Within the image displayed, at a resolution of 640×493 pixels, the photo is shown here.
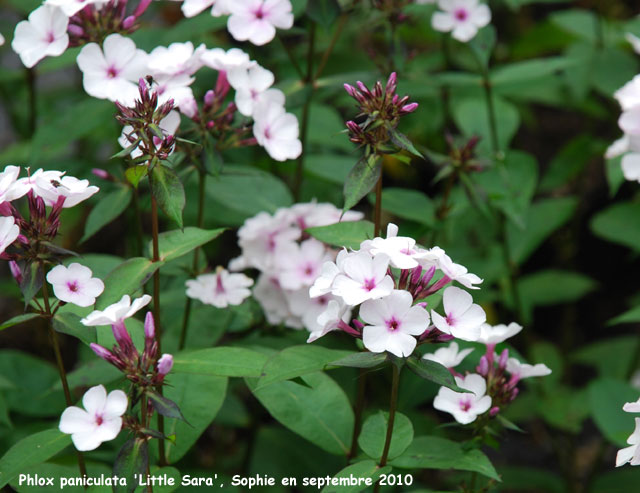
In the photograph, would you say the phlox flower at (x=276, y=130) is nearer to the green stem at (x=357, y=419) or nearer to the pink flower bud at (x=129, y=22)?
the pink flower bud at (x=129, y=22)

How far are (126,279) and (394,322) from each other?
0.63 m

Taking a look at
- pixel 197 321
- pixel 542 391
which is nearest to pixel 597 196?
pixel 542 391

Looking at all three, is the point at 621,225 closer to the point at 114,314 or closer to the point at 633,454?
the point at 633,454

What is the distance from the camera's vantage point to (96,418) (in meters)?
1.50

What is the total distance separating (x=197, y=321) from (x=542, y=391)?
4.69 feet

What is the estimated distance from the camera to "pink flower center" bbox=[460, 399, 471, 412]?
1.71 metres

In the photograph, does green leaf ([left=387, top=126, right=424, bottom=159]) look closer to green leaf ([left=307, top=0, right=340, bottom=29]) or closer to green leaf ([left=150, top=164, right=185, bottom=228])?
green leaf ([left=150, top=164, right=185, bottom=228])

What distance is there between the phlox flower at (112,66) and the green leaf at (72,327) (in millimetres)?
559

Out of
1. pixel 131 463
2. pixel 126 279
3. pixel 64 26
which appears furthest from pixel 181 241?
pixel 64 26

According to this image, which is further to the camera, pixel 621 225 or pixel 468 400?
pixel 621 225

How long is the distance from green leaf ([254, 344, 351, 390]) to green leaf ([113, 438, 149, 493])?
0.26 m

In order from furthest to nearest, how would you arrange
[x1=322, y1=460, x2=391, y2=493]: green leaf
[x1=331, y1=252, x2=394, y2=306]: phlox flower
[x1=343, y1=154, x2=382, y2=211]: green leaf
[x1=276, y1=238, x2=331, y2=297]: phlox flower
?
[x1=276, y1=238, x2=331, y2=297]: phlox flower, [x1=343, y1=154, x2=382, y2=211]: green leaf, [x1=322, y1=460, x2=391, y2=493]: green leaf, [x1=331, y1=252, x2=394, y2=306]: phlox flower

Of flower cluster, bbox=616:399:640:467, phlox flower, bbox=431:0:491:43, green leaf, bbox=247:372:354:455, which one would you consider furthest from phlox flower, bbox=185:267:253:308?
phlox flower, bbox=431:0:491:43

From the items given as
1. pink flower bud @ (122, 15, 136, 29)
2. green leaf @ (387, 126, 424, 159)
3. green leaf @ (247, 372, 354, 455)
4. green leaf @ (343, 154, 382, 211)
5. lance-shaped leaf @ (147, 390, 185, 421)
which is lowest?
green leaf @ (247, 372, 354, 455)
